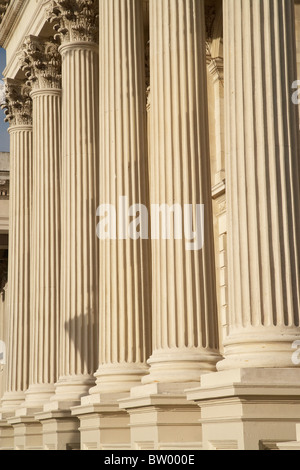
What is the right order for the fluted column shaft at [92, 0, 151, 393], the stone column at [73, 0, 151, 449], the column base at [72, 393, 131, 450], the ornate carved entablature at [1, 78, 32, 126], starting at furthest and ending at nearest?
the ornate carved entablature at [1, 78, 32, 126]
the fluted column shaft at [92, 0, 151, 393]
the stone column at [73, 0, 151, 449]
the column base at [72, 393, 131, 450]

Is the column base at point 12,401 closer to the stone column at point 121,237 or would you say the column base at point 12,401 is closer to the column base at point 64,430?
the column base at point 64,430

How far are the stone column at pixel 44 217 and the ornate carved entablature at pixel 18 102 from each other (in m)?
5.68

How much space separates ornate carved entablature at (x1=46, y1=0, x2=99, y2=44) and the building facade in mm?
85

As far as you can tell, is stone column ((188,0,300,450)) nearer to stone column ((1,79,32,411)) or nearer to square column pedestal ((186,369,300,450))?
square column pedestal ((186,369,300,450))

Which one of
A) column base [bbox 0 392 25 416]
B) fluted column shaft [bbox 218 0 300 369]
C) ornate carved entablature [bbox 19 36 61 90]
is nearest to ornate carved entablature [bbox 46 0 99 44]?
ornate carved entablature [bbox 19 36 61 90]

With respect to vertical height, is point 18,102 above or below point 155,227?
above

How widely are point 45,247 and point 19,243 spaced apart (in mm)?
7880

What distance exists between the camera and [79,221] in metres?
48.6

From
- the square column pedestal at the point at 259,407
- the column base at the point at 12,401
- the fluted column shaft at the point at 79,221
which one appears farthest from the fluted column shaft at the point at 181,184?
the column base at the point at 12,401

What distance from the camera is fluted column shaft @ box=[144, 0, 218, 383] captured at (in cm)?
3459

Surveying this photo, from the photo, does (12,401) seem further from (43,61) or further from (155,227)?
(155,227)

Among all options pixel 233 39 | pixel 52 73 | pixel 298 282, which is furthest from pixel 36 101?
pixel 298 282

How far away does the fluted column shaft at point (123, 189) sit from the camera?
40.7 m

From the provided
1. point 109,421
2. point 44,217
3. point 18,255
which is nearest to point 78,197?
point 44,217
